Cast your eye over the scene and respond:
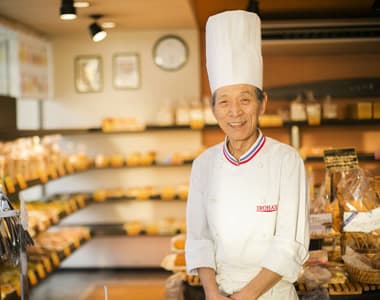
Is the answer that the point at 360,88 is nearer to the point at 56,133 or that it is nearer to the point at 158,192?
the point at 158,192

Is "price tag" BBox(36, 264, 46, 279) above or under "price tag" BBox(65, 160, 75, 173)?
under

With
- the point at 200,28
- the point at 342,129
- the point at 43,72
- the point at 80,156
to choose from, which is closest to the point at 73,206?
the point at 80,156

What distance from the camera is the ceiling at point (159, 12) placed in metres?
4.32

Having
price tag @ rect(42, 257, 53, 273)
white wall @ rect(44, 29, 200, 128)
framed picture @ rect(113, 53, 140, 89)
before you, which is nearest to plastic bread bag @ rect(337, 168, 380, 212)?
price tag @ rect(42, 257, 53, 273)

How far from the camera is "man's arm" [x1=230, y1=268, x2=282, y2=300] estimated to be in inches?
74.8

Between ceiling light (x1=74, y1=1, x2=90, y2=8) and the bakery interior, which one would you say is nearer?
ceiling light (x1=74, y1=1, x2=90, y2=8)

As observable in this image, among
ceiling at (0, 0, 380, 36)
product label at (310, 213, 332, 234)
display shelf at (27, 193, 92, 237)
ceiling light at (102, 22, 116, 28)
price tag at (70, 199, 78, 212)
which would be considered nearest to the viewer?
product label at (310, 213, 332, 234)

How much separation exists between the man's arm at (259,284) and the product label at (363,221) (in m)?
0.80

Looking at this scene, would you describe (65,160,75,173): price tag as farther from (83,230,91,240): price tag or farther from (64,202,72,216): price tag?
(83,230,91,240): price tag

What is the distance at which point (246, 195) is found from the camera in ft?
6.54

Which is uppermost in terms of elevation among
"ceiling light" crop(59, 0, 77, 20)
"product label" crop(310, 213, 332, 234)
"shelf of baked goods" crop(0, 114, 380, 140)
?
"ceiling light" crop(59, 0, 77, 20)

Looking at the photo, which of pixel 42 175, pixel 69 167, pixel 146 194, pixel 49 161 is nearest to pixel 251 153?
pixel 42 175

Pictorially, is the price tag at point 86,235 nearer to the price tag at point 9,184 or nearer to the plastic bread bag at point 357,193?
the price tag at point 9,184

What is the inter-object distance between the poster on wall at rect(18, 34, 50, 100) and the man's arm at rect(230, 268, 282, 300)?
143 inches
